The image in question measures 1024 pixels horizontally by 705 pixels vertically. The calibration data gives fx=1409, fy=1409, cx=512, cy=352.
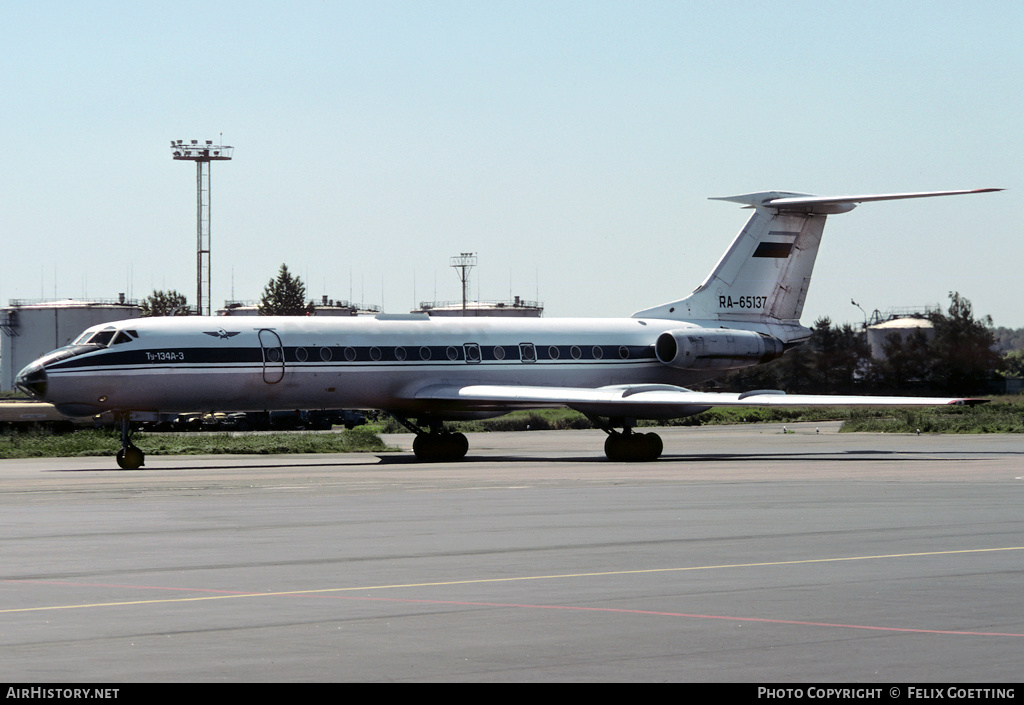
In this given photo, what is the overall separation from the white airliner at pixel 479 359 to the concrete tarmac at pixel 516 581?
8.62m

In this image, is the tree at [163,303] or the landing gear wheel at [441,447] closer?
the landing gear wheel at [441,447]

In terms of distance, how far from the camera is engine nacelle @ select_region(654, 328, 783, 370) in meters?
40.8

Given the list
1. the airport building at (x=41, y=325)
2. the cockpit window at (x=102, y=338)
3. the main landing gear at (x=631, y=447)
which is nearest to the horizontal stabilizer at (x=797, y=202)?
the main landing gear at (x=631, y=447)

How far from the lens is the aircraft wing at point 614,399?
34656 millimetres

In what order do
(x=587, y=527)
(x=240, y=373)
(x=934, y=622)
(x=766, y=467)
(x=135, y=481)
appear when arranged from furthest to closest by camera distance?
(x=240, y=373) < (x=766, y=467) < (x=135, y=481) < (x=587, y=527) < (x=934, y=622)

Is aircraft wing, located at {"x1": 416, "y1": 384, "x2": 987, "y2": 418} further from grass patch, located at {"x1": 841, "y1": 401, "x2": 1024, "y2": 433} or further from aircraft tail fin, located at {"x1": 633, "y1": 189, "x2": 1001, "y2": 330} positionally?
grass patch, located at {"x1": 841, "y1": 401, "x2": 1024, "y2": 433}

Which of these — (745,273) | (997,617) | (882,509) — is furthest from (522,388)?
(997,617)

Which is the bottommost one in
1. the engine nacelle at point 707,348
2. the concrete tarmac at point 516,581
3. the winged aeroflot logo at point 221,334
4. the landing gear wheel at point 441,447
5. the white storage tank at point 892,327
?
the landing gear wheel at point 441,447

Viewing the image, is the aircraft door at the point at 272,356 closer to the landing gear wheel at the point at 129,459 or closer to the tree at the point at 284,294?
the landing gear wheel at the point at 129,459

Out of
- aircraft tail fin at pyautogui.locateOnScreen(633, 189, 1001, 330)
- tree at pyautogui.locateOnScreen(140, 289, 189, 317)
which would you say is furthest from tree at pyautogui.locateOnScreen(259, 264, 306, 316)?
aircraft tail fin at pyautogui.locateOnScreen(633, 189, 1001, 330)

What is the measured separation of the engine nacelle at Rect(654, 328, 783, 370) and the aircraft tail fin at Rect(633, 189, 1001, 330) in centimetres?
160

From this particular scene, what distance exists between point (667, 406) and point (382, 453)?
10.4m

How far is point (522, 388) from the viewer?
3734cm

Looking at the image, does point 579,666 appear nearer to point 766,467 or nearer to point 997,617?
point 997,617
